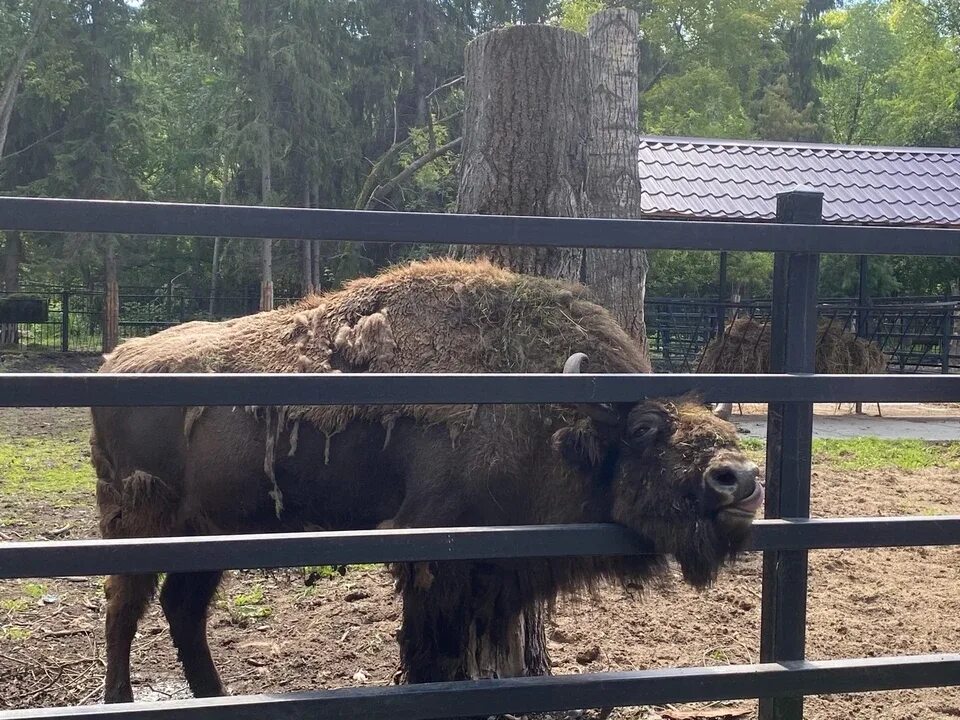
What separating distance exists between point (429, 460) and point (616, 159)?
3743 millimetres

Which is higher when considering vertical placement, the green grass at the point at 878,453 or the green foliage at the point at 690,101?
the green foliage at the point at 690,101

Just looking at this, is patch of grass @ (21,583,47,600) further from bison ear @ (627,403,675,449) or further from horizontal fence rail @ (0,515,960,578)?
bison ear @ (627,403,675,449)

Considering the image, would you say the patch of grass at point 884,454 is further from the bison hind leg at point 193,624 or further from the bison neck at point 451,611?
the bison hind leg at point 193,624

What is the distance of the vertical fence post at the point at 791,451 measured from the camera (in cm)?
314

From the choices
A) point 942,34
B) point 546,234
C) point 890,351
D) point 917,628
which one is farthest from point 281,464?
point 942,34

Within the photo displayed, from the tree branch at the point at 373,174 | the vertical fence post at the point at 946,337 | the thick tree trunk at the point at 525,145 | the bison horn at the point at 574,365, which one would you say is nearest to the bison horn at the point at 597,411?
the bison horn at the point at 574,365

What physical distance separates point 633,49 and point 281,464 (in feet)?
16.0

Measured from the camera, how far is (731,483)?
3170 mm

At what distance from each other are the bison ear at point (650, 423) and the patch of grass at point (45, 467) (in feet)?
21.1

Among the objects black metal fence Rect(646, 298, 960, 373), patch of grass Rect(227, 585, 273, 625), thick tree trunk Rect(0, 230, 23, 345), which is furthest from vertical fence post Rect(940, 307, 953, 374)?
thick tree trunk Rect(0, 230, 23, 345)

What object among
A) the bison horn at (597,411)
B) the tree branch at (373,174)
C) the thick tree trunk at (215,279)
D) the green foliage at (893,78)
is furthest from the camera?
the green foliage at (893,78)

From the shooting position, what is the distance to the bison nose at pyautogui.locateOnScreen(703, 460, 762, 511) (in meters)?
3.12

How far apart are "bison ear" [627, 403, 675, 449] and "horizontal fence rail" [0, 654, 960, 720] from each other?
0.83 metres

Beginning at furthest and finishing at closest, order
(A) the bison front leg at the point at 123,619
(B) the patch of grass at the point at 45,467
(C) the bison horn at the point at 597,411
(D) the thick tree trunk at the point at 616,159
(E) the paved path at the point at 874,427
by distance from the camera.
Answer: (E) the paved path at the point at 874,427, (B) the patch of grass at the point at 45,467, (D) the thick tree trunk at the point at 616,159, (A) the bison front leg at the point at 123,619, (C) the bison horn at the point at 597,411
